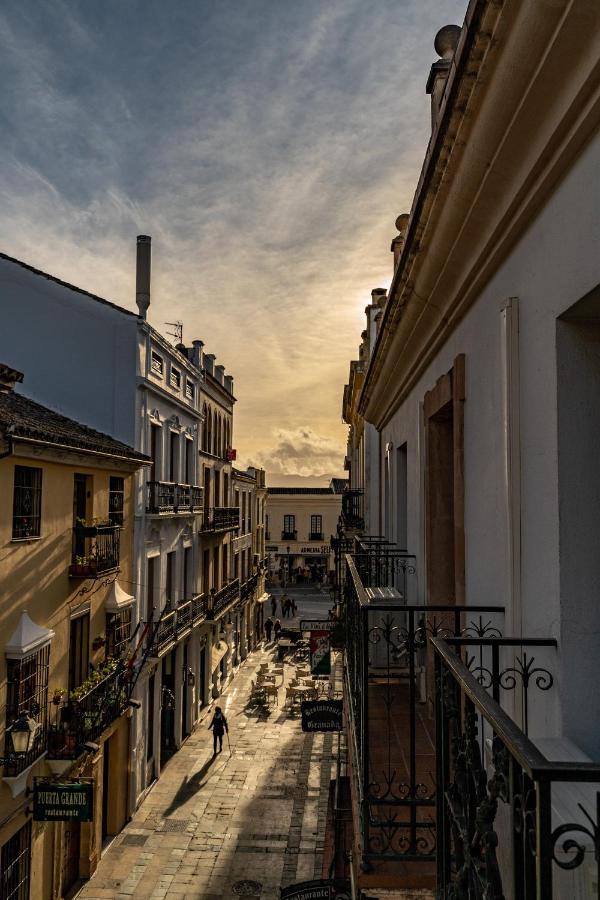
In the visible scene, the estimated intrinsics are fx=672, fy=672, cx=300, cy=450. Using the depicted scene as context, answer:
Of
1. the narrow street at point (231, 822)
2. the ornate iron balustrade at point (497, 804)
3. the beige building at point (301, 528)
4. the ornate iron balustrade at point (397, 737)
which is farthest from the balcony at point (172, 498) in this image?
the beige building at point (301, 528)

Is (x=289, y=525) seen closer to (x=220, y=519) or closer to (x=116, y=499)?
(x=220, y=519)

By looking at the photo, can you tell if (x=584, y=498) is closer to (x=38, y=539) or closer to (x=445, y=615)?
(x=445, y=615)

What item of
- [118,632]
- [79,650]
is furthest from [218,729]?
[79,650]

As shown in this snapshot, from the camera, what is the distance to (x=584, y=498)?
8.71 ft

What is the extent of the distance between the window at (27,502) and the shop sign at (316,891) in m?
6.57

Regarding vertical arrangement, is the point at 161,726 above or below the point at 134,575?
below

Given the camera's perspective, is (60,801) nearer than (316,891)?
No

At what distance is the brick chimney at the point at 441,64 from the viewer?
431 centimetres

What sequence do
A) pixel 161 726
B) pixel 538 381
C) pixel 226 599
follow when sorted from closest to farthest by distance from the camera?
pixel 538 381
pixel 161 726
pixel 226 599

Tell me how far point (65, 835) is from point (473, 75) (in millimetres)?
14476

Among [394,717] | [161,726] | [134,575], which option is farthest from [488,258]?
[161,726]

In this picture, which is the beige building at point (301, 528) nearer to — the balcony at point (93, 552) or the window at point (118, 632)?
the window at point (118, 632)

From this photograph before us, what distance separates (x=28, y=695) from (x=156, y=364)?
388 inches

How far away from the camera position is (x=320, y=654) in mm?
21797
